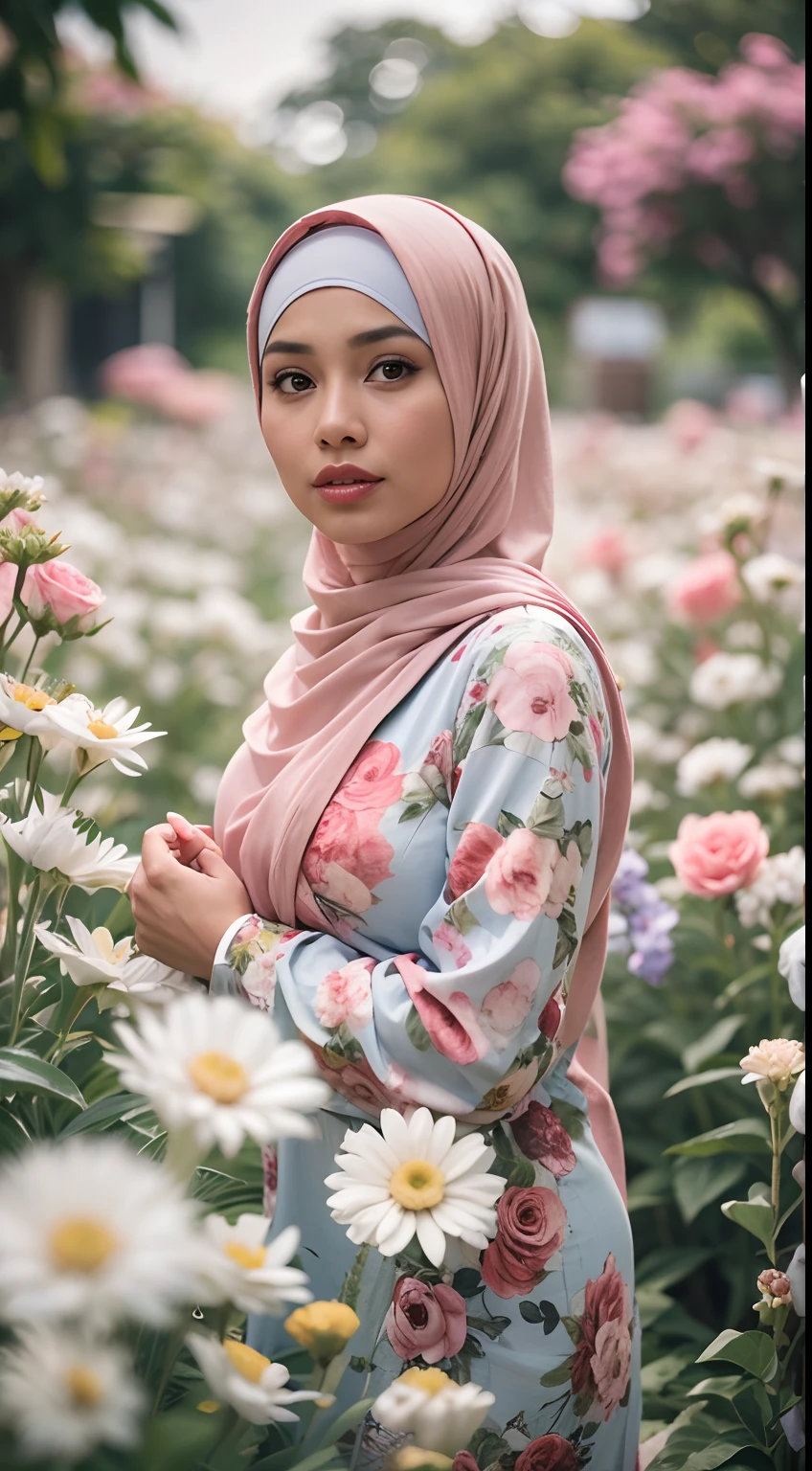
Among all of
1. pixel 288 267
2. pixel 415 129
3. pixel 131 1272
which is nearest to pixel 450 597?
pixel 288 267

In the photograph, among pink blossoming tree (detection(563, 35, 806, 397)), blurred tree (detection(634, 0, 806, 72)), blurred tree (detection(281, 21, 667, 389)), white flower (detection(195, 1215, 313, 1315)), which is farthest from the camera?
blurred tree (detection(281, 21, 667, 389))

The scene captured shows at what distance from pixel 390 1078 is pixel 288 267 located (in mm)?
676

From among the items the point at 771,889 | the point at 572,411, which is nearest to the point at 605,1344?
the point at 771,889

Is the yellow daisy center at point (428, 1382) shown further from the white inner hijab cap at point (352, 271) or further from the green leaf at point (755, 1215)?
the white inner hijab cap at point (352, 271)

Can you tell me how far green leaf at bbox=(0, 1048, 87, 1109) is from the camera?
2.92ft

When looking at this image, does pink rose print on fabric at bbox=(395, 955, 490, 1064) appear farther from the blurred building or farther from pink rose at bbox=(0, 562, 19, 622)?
the blurred building

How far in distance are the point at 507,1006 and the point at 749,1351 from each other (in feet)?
1.55

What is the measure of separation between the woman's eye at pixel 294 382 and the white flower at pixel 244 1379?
74 centimetres

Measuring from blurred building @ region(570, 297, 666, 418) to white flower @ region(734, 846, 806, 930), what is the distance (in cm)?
1395

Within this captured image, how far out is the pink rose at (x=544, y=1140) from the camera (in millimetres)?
1046

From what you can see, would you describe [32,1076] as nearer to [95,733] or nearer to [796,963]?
[95,733]

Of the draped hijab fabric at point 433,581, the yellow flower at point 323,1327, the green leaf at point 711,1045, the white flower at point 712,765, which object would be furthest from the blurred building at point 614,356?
the yellow flower at point 323,1327

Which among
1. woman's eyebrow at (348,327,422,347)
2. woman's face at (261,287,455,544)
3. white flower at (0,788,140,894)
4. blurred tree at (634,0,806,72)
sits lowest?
white flower at (0,788,140,894)

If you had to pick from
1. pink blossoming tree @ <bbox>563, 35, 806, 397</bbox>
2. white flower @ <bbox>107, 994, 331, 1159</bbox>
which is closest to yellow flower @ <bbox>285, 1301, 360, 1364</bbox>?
white flower @ <bbox>107, 994, 331, 1159</bbox>
